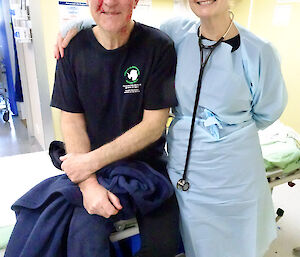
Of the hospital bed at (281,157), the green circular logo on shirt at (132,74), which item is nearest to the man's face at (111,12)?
the green circular logo on shirt at (132,74)

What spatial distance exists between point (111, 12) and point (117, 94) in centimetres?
26

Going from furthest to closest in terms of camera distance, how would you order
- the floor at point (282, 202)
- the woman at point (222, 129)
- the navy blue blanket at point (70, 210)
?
1. the floor at point (282, 202)
2. the woman at point (222, 129)
3. the navy blue blanket at point (70, 210)

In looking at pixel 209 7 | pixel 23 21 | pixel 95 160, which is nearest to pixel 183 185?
pixel 95 160

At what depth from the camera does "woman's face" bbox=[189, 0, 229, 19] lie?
2.90 ft

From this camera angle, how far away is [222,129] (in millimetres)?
985

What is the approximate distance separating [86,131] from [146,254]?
0.47 meters

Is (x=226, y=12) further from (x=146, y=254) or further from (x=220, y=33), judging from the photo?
(x=146, y=254)

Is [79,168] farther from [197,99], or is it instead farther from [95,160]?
[197,99]

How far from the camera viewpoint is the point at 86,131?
1.08 m

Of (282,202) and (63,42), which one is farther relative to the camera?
(282,202)

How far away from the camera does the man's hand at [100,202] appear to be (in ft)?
2.86

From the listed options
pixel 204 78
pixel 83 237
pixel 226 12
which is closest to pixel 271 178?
pixel 204 78

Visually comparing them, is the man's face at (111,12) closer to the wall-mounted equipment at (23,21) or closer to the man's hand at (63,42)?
the man's hand at (63,42)

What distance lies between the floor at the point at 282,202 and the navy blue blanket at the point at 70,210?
210 mm
